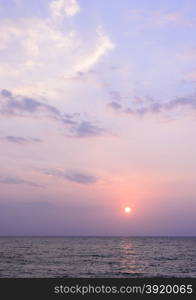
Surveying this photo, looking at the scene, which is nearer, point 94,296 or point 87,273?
point 94,296

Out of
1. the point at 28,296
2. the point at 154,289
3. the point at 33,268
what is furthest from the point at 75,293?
the point at 33,268

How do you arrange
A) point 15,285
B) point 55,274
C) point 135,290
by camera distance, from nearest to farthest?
point 135,290 → point 15,285 → point 55,274

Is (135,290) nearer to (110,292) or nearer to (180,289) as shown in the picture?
(110,292)

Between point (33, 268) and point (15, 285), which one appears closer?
point (15, 285)

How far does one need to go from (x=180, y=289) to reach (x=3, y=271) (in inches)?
1460

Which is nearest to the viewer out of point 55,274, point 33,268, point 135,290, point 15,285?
point 135,290

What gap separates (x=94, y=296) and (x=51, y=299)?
1.01 metres

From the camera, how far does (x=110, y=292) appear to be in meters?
7.38

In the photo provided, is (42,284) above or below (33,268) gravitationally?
above

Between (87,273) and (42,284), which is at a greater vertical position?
(42,284)

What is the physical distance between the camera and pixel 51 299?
7422 mm

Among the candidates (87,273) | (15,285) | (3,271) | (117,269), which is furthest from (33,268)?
(15,285)

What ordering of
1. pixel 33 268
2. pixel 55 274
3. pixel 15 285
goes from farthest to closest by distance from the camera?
pixel 33 268
pixel 55 274
pixel 15 285

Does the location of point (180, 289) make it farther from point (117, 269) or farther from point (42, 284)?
point (117, 269)
